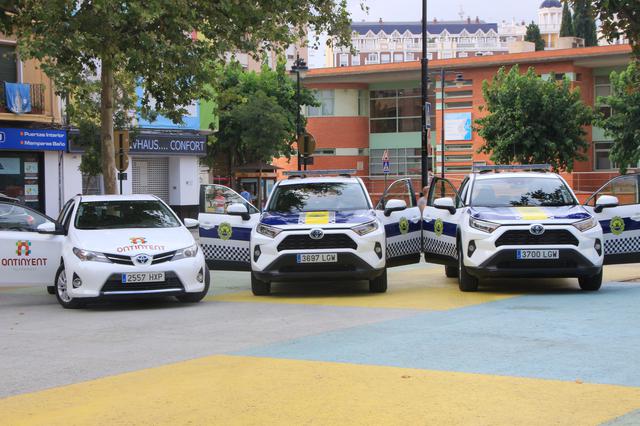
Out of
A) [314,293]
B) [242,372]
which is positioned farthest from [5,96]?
[242,372]

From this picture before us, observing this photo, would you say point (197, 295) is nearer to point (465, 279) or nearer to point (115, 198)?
point (115, 198)

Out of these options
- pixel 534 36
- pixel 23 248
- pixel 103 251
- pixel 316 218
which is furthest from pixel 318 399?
pixel 534 36

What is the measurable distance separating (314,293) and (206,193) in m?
2.71

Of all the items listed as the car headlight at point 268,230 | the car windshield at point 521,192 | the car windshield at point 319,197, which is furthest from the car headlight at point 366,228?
the car windshield at point 521,192

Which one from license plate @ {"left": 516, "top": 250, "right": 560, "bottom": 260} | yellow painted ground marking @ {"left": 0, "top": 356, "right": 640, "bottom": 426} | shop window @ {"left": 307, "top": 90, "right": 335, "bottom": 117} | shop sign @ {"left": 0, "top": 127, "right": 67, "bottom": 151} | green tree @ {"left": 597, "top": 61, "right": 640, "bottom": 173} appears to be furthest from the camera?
shop window @ {"left": 307, "top": 90, "right": 335, "bottom": 117}

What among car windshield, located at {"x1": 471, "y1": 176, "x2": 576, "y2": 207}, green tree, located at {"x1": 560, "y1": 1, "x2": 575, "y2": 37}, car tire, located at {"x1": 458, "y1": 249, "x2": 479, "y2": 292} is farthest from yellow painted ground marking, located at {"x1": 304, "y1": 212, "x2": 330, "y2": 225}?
green tree, located at {"x1": 560, "y1": 1, "x2": 575, "y2": 37}

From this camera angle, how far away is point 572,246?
13875mm

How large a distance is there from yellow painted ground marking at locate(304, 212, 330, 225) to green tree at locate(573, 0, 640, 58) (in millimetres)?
4596

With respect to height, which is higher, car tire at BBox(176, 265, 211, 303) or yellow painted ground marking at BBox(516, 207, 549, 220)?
yellow painted ground marking at BBox(516, 207, 549, 220)

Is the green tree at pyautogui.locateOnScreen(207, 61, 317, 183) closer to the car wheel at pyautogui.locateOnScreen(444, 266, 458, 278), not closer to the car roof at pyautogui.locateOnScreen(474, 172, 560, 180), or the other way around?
the car wheel at pyautogui.locateOnScreen(444, 266, 458, 278)

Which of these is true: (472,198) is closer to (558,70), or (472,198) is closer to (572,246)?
(572,246)

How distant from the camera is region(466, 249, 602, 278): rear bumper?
548 inches

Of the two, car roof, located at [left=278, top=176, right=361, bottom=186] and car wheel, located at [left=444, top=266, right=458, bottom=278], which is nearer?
car roof, located at [left=278, top=176, right=361, bottom=186]

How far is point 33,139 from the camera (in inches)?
1394
